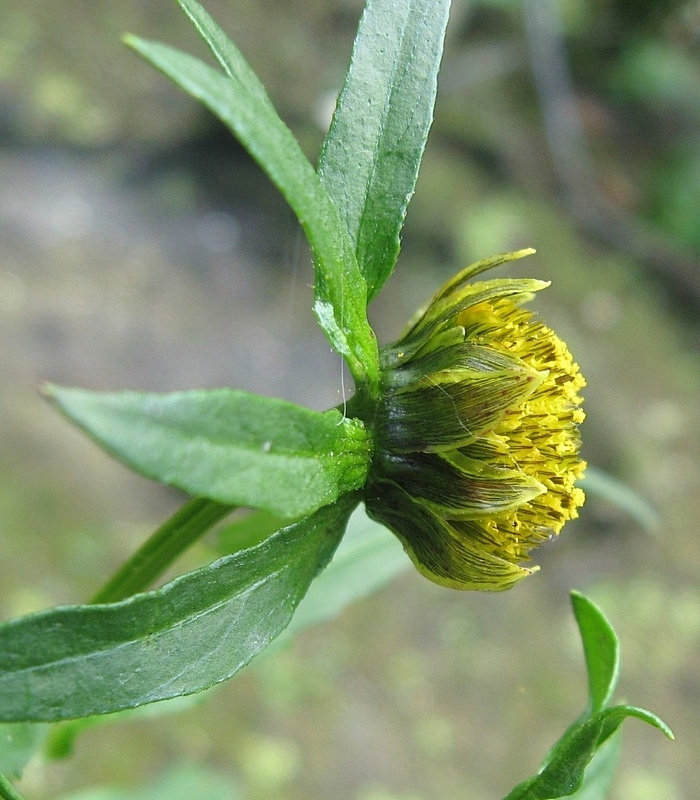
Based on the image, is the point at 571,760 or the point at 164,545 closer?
the point at 571,760

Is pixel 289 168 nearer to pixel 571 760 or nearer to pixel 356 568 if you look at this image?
pixel 571 760

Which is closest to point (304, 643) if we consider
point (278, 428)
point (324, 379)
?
point (324, 379)

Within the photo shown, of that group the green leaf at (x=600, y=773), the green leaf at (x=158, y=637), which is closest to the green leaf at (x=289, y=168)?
the green leaf at (x=158, y=637)

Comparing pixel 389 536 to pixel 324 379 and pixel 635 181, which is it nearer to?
pixel 324 379

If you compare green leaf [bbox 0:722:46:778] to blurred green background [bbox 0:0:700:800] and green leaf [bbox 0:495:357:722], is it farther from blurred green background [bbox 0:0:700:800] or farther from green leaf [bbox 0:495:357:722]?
blurred green background [bbox 0:0:700:800]

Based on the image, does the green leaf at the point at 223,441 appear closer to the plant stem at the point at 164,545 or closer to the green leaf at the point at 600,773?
the plant stem at the point at 164,545

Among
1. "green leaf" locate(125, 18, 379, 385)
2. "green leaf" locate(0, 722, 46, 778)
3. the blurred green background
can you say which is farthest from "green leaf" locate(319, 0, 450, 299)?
the blurred green background

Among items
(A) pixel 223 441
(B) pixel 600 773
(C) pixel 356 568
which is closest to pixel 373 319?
(C) pixel 356 568

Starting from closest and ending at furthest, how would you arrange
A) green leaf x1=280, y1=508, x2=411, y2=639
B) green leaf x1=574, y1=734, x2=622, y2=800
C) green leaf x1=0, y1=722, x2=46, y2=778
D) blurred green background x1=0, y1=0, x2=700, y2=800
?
green leaf x1=0, y1=722, x2=46, y2=778
green leaf x1=574, y1=734, x2=622, y2=800
green leaf x1=280, y1=508, x2=411, y2=639
blurred green background x1=0, y1=0, x2=700, y2=800
